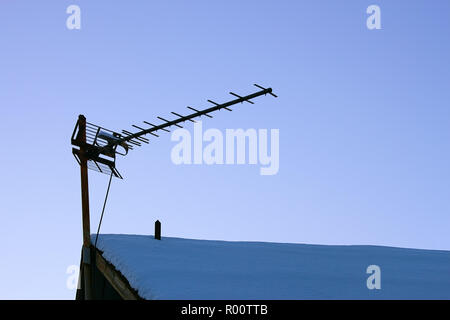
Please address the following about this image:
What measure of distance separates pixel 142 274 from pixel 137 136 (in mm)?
4578

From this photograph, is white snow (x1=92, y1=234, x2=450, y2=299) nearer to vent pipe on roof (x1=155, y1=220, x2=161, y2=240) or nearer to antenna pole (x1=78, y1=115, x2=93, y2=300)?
vent pipe on roof (x1=155, y1=220, x2=161, y2=240)

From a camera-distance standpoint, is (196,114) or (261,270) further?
(196,114)

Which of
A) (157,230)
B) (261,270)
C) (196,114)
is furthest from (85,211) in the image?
(261,270)

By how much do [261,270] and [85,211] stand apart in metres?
4.40

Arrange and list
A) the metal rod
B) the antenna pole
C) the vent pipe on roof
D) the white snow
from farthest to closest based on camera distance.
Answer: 1. the vent pipe on roof
2. the antenna pole
3. the metal rod
4. the white snow

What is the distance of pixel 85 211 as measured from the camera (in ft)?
40.4

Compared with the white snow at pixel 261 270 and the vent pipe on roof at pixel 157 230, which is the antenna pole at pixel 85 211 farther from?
the vent pipe on roof at pixel 157 230

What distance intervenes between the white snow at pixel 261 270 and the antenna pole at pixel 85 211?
0.40 m

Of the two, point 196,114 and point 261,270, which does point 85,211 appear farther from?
point 261,270

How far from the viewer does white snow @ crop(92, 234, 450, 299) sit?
791 cm

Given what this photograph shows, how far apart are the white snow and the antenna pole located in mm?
402

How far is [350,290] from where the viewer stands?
27.1ft

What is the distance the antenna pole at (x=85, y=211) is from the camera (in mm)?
12172

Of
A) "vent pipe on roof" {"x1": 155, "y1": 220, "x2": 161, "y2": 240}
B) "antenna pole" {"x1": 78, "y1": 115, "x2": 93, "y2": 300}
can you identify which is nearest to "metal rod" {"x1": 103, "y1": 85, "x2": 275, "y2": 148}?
"antenna pole" {"x1": 78, "y1": 115, "x2": 93, "y2": 300}
